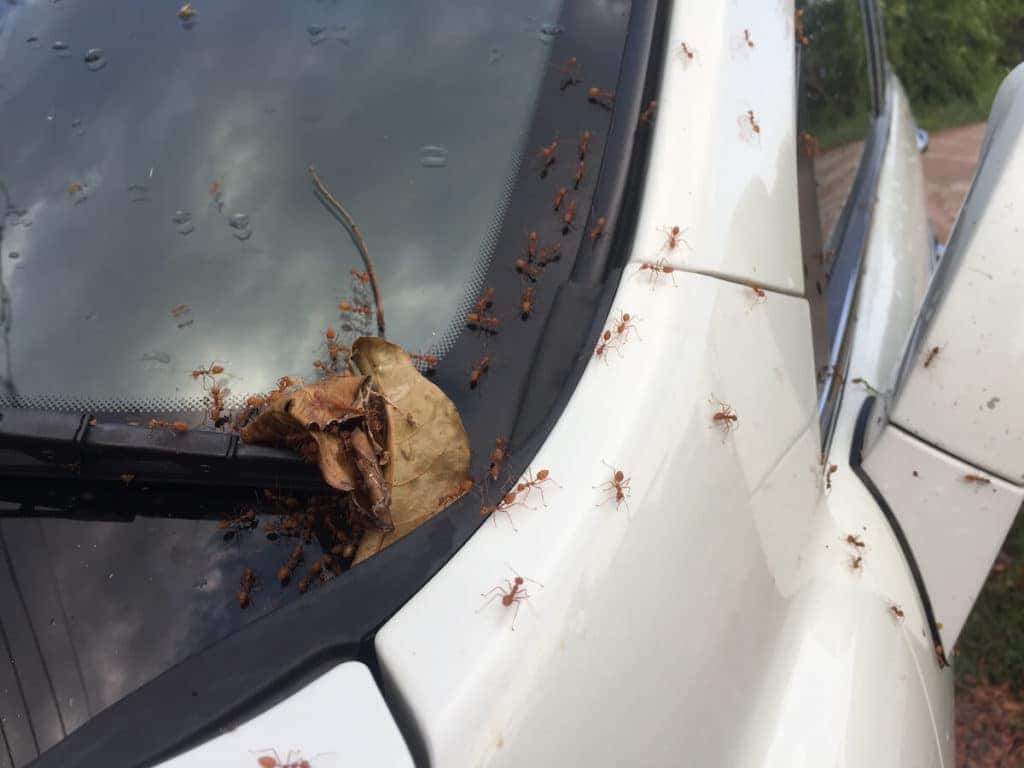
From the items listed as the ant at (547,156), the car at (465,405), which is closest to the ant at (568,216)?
the car at (465,405)

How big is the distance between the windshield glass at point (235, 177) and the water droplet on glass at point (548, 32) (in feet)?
0.03

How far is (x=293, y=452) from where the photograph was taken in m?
1.52

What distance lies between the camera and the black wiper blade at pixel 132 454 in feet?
4.92

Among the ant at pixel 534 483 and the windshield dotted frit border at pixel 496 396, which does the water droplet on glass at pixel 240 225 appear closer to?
the windshield dotted frit border at pixel 496 396

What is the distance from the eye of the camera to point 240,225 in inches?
72.2

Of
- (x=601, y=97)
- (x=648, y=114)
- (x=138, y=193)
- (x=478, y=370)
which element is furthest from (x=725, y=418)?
(x=138, y=193)

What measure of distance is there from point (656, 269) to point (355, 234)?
63 cm

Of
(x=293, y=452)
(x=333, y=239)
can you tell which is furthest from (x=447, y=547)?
(x=333, y=239)

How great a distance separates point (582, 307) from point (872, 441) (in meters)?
0.93

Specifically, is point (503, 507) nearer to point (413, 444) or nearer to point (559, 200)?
point (413, 444)

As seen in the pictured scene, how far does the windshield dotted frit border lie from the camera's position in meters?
1.18

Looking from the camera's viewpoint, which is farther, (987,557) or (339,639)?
(987,557)

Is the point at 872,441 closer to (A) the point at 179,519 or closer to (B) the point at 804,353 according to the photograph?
(B) the point at 804,353

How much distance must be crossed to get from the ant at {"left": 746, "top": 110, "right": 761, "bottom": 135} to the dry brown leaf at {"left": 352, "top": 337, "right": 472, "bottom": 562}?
95 centimetres
